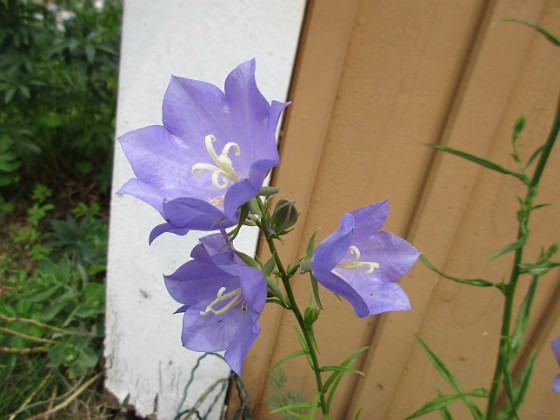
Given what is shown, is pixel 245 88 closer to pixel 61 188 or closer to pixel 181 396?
pixel 181 396

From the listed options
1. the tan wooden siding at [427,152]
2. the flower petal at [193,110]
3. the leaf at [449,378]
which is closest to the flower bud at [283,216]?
the flower petal at [193,110]

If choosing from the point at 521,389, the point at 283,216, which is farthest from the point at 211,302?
the point at 521,389

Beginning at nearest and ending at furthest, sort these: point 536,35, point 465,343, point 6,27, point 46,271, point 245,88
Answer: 1. point 245,88
2. point 536,35
3. point 465,343
4. point 46,271
5. point 6,27

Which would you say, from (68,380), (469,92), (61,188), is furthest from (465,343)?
(61,188)

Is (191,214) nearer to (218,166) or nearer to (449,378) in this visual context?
(218,166)

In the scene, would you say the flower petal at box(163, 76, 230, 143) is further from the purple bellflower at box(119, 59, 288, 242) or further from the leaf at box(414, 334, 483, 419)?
the leaf at box(414, 334, 483, 419)

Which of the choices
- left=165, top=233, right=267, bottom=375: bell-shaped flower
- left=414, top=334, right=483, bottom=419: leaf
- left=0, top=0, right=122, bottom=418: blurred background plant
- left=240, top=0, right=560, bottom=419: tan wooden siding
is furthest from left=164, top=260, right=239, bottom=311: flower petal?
left=0, top=0, right=122, bottom=418: blurred background plant
